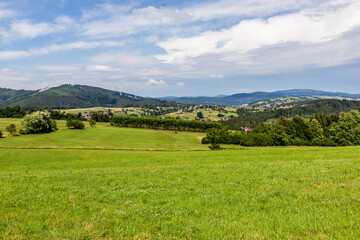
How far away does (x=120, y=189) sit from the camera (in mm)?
12812

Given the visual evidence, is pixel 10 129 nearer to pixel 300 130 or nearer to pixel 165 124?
pixel 165 124

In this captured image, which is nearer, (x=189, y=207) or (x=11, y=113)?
(x=189, y=207)

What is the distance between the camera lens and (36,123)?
100188mm

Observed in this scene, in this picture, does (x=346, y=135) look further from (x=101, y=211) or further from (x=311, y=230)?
(x=101, y=211)

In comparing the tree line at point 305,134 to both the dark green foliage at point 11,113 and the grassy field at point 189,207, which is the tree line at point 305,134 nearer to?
the grassy field at point 189,207

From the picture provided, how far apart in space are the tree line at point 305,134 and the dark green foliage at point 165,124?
59208 mm

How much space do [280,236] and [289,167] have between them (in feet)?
38.6

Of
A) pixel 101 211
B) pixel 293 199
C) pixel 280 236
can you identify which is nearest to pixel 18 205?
pixel 101 211

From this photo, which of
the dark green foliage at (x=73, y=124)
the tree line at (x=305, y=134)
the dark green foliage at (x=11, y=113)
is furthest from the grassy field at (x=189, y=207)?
the dark green foliage at (x=11, y=113)

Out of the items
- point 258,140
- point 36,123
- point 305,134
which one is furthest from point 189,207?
point 36,123

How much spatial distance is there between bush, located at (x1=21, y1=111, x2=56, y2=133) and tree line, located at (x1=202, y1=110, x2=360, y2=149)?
283 feet

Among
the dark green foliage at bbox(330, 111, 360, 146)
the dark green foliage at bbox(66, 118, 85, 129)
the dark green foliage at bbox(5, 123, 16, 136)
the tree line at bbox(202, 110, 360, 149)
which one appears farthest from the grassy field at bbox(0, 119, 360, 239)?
the dark green foliage at bbox(66, 118, 85, 129)

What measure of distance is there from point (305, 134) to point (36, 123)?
132 m

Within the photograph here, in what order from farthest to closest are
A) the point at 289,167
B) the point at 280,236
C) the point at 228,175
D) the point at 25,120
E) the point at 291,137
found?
1. the point at 25,120
2. the point at 291,137
3. the point at 289,167
4. the point at 228,175
5. the point at 280,236
